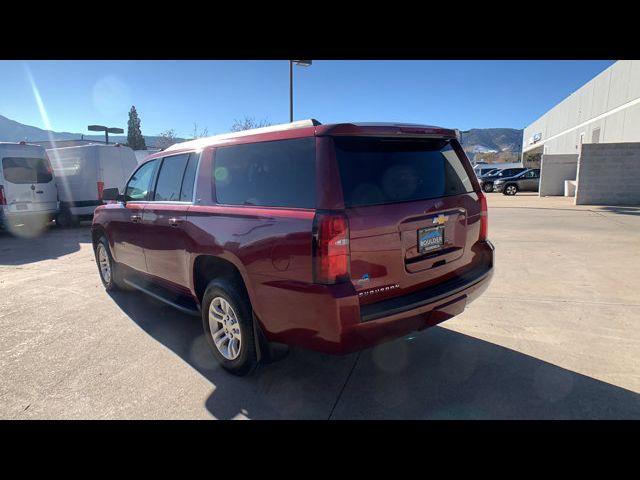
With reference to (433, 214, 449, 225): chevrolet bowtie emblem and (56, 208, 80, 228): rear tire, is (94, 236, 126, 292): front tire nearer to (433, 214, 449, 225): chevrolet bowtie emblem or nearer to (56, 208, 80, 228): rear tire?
(433, 214, 449, 225): chevrolet bowtie emblem

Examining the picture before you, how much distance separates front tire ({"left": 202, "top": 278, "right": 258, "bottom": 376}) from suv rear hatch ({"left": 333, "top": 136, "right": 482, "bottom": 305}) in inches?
40.4

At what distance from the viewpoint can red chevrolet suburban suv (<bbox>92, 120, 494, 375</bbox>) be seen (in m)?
2.31

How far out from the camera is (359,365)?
3.21 m

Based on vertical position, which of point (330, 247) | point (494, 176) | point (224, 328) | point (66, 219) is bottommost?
point (224, 328)

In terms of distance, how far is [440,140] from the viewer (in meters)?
3.13

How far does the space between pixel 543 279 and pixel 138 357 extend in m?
5.37

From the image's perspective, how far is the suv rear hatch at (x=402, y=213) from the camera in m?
2.37

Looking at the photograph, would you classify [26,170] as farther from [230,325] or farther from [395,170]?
[395,170]

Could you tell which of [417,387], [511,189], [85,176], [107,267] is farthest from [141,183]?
[511,189]

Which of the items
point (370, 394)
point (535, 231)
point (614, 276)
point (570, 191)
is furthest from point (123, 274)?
point (570, 191)

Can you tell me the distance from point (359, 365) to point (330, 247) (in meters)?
1.45

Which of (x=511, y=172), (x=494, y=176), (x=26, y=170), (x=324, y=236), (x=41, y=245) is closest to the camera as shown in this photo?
(x=324, y=236)

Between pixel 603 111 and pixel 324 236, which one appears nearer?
pixel 324 236
